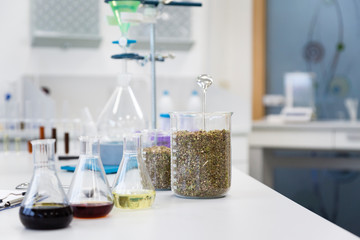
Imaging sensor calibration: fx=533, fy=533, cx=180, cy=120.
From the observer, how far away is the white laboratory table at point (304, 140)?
3258 mm

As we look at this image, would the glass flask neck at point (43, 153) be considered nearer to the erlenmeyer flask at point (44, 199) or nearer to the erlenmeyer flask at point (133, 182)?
the erlenmeyer flask at point (44, 199)

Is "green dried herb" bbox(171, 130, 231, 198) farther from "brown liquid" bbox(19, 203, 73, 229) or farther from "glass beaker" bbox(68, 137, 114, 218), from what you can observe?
"brown liquid" bbox(19, 203, 73, 229)

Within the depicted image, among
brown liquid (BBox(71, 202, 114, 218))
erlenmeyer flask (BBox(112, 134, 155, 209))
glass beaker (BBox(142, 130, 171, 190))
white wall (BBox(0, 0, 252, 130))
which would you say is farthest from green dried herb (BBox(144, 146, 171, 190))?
white wall (BBox(0, 0, 252, 130))

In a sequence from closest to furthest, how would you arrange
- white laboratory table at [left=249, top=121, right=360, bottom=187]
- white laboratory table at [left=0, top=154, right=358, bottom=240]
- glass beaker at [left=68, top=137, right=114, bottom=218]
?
white laboratory table at [left=0, top=154, right=358, bottom=240] < glass beaker at [left=68, top=137, right=114, bottom=218] < white laboratory table at [left=249, top=121, right=360, bottom=187]

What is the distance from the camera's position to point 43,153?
824 millimetres

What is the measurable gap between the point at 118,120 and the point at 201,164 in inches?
18.4

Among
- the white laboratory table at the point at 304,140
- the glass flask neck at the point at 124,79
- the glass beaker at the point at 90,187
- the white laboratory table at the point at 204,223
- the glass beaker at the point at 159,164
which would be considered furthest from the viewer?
the white laboratory table at the point at 304,140

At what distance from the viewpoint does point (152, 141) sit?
1.17m

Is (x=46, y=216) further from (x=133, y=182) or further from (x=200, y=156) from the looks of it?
(x=200, y=156)

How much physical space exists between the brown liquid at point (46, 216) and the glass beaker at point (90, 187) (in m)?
0.06

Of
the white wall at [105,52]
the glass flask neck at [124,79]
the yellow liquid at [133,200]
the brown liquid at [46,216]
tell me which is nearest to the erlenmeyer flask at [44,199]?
the brown liquid at [46,216]

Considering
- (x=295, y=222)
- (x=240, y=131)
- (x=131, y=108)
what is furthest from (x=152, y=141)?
(x=240, y=131)

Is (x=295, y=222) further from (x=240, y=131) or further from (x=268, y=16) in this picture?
(x=268, y=16)

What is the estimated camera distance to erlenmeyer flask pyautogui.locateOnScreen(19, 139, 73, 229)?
79 cm
